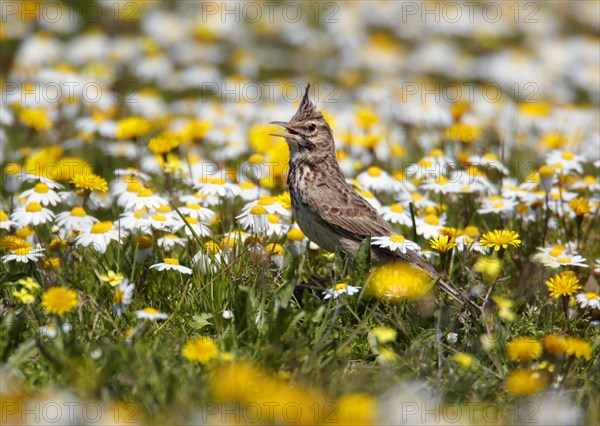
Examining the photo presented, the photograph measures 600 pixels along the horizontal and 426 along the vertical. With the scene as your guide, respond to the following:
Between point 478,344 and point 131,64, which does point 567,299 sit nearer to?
point 478,344

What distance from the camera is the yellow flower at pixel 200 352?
4.21 metres

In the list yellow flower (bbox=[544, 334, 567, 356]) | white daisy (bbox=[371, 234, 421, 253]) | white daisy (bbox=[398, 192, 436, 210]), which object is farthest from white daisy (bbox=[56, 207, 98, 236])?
yellow flower (bbox=[544, 334, 567, 356])

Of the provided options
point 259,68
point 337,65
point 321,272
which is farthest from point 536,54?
point 321,272

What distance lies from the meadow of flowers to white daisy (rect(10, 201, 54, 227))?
2 centimetres

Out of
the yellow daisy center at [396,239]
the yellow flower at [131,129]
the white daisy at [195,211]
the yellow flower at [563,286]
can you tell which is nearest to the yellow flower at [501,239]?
the yellow flower at [563,286]

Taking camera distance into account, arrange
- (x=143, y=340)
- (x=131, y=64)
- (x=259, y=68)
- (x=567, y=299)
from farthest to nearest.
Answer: (x=259, y=68), (x=131, y=64), (x=567, y=299), (x=143, y=340)

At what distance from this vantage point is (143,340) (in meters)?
4.62

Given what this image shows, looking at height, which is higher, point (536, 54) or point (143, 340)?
point (536, 54)

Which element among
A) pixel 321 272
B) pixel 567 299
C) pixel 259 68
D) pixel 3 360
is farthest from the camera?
pixel 259 68

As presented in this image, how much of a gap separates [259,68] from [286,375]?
36.9 feet

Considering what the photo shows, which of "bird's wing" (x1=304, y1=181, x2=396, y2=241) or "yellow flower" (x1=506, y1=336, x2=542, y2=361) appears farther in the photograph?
"bird's wing" (x1=304, y1=181, x2=396, y2=241)

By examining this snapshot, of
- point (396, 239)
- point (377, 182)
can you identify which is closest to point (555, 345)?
point (396, 239)

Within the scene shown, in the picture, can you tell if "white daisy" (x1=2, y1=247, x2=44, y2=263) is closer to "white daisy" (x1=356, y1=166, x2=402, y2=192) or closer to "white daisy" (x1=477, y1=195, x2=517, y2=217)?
"white daisy" (x1=356, y1=166, x2=402, y2=192)

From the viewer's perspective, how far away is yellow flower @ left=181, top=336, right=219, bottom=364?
421 cm
